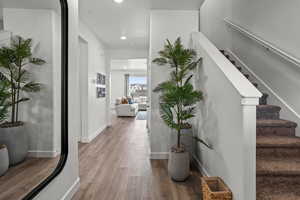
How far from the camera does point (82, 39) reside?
12.7ft

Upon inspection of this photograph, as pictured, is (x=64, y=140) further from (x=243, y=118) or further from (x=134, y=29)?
(x=134, y=29)

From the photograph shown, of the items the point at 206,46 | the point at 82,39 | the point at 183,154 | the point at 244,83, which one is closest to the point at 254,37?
the point at 206,46

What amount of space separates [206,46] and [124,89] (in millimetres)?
10535

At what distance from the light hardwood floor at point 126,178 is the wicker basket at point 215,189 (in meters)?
0.25

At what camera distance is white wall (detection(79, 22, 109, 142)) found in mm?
4141

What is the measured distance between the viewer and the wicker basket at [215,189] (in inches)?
62.5

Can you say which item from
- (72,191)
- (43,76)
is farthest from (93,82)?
(43,76)

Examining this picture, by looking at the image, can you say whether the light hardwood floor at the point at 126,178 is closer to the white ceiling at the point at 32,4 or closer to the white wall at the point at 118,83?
the white ceiling at the point at 32,4

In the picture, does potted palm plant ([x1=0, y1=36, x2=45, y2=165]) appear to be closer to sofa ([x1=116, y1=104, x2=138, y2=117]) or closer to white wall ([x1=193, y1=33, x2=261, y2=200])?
white wall ([x1=193, y1=33, x2=261, y2=200])

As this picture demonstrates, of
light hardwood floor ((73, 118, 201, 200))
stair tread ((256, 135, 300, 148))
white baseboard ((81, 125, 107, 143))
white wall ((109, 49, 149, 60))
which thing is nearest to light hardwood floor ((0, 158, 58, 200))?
light hardwood floor ((73, 118, 201, 200))

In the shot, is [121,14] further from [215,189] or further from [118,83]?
[118,83]

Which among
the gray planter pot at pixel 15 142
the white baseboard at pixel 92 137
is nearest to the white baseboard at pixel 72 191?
the gray planter pot at pixel 15 142

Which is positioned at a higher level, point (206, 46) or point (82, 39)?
point (82, 39)

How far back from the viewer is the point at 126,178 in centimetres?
239
